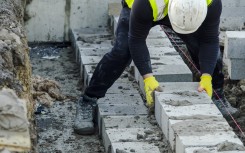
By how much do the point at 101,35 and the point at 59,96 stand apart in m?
1.93

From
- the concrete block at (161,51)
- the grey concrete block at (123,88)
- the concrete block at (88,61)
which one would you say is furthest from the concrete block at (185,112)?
the concrete block at (88,61)

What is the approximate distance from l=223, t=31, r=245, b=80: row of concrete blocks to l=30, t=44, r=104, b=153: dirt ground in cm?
181

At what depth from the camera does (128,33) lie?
6477mm

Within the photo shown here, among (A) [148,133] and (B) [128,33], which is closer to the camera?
(A) [148,133]

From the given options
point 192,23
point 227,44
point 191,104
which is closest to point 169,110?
point 191,104

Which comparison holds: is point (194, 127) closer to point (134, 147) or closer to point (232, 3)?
point (134, 147)

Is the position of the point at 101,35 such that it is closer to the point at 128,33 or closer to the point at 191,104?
the point at 128,33

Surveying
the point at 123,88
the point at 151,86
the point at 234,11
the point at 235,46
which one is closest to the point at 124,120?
the point at 151,86

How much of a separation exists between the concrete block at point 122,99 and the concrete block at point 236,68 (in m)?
1.16

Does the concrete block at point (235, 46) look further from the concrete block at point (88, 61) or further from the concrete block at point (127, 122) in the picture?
the concrete block at point (88, 61)

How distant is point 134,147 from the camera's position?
5766 mm

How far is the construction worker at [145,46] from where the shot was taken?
5883 millimetres

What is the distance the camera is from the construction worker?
19.3 feet

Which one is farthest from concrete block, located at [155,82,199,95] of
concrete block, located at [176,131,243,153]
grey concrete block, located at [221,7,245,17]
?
grey concrete block, located at [221,7,245,17]
